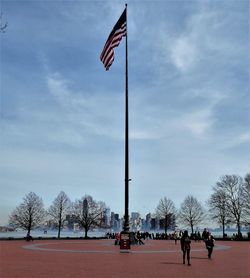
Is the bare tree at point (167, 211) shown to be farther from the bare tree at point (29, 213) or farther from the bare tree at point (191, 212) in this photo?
the bare tree at point (29, 213)

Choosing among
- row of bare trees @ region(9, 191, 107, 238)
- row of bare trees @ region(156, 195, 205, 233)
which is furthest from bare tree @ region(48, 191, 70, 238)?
row of bare trees @ region(156, 195, 205, 233)

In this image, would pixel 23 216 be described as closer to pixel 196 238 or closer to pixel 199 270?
pixel 196 238

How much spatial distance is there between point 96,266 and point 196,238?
1568 inches

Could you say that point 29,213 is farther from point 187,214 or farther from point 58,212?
point 187,214

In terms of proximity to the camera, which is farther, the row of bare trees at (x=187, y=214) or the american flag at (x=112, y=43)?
the row of bare trees at (x=187, y=214)

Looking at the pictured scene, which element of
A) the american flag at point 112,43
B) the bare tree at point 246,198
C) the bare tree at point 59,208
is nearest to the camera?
the american flag at point 112,43

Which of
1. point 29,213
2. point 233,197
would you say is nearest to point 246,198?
point 233,197

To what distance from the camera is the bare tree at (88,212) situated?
3354 inches

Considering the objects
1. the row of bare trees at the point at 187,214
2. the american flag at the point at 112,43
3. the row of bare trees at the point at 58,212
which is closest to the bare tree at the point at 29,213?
the row of bare trees at the point at 58,212

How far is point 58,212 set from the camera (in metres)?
84.7

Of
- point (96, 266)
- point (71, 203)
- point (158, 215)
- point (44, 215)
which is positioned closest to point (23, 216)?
point (44, 215)

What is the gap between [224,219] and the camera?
234 ft

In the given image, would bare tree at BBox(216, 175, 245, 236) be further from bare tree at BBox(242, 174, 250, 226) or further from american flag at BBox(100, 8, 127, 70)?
american flag at BBox(100, 8, 127, 70)

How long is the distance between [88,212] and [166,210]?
64.8 ft
